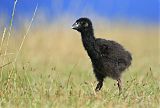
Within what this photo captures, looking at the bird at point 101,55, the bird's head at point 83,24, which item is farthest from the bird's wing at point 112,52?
the bird's head at point 83,24

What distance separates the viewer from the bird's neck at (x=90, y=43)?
8.57m

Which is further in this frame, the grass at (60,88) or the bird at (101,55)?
the bird at (101,55)

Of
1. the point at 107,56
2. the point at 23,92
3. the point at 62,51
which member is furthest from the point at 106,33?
the point at 23,92

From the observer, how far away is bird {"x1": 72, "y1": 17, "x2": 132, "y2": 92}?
857cm

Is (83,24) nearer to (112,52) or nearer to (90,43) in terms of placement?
(90,43)

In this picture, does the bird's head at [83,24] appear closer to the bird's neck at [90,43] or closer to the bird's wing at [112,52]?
the bird's neck at [90,43]

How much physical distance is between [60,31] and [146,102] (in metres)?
7.29

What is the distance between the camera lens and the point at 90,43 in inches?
338

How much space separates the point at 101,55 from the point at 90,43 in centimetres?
22

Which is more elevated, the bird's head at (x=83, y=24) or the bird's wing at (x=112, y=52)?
the bird's head at (x=83, y=24)

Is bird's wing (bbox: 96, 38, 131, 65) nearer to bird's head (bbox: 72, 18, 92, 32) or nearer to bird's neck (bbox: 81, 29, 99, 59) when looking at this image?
bird's neck (bbox: 81, 29, 99, 59)

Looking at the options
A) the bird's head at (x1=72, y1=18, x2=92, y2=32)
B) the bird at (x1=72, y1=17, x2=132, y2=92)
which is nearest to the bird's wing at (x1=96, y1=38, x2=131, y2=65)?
the bird at (x1=72, y1=17, x2=132, y2=92)

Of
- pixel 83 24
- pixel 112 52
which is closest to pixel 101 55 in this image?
pixel 112 52

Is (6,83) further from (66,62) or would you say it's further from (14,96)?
(66,62)
